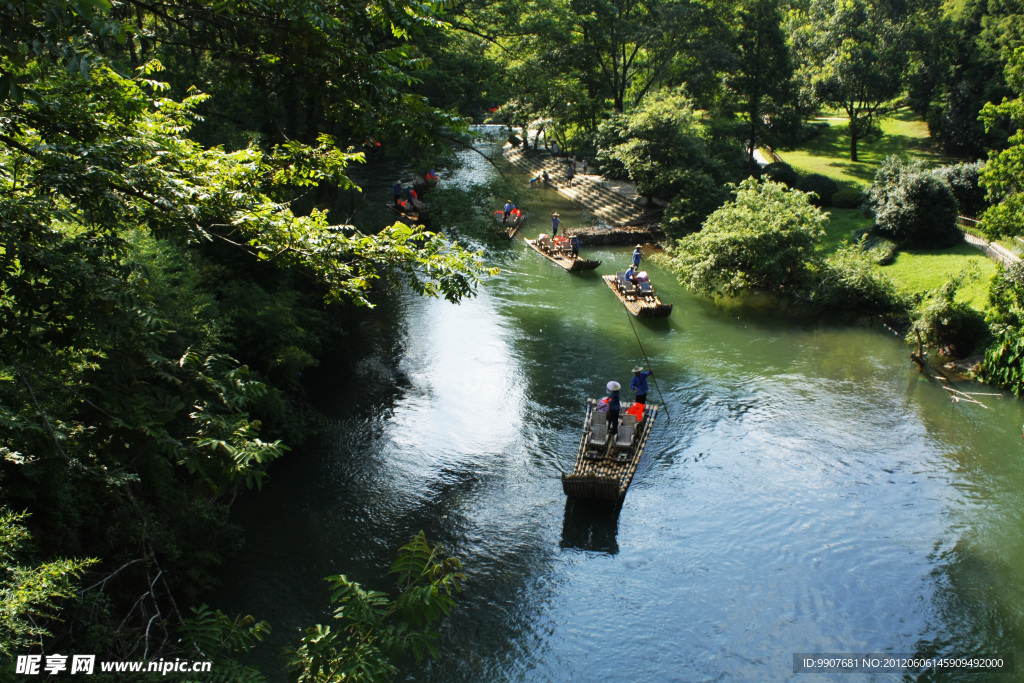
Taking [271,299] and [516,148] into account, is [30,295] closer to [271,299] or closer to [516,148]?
[271,299]

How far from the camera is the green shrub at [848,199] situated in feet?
112

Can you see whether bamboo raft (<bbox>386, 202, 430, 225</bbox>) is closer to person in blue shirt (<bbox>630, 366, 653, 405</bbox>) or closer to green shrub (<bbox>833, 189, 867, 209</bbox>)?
person in blue shirt (<bbox>630, 366, 653, 405</bbox>)

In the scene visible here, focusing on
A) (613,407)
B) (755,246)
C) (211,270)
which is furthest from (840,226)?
(211,270)

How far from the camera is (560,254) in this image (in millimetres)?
30844

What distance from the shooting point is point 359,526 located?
46.1 ft

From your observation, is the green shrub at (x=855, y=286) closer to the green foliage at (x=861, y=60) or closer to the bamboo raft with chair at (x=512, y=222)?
A: the bamboo raft with chair at (x=512, y=222)

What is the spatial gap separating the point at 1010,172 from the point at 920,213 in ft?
30.5

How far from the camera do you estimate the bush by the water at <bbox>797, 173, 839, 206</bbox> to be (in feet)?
117

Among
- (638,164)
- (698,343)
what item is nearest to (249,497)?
(698,343)

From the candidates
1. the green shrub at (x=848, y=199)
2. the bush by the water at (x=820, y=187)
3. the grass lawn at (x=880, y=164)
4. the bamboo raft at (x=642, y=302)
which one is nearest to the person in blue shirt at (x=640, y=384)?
the bamboo raft at (x=642, y=302)

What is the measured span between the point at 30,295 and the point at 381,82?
417cm

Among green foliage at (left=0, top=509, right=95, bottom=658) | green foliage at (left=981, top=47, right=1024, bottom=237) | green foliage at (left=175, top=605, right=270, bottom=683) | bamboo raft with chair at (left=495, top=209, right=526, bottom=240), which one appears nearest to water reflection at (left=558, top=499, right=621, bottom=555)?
green foliage at (left=175, top=605, right=270, bottom=683)

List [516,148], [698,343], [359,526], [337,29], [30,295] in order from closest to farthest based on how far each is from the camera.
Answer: [30,295]
[337,29]
[359,526]
[698,343]
[516,148]

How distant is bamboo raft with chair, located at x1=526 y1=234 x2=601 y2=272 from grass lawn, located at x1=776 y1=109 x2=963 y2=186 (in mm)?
17895
